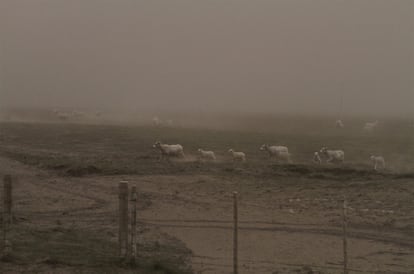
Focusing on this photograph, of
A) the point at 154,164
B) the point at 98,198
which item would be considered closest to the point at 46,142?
the point at 154,164

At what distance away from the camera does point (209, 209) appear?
21.4 meters

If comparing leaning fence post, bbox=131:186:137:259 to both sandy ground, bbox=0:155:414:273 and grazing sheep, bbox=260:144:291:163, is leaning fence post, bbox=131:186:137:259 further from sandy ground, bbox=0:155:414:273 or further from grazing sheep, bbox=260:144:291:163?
grazing sheep, bbox=260:144:291:163

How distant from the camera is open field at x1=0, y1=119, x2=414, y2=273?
1479 cm

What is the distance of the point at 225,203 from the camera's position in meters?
22.7

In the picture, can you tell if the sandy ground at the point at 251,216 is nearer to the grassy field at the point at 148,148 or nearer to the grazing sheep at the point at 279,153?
the grassy field at the point at 148,148

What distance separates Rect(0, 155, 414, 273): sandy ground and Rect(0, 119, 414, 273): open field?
34 mm

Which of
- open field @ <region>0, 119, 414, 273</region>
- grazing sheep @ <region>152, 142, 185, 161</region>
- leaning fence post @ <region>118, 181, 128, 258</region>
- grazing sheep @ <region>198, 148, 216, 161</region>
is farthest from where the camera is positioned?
grazing sheep @ <region>152, 142, 185, 161</region>

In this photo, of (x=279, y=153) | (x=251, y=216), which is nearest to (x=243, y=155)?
(x=279, y=153)

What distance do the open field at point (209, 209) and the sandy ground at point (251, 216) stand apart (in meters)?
0.03

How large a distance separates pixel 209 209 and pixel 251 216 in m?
1.62

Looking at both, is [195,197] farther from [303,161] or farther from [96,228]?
[303,161]

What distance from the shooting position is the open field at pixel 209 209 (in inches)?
582

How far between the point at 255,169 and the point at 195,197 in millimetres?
7736

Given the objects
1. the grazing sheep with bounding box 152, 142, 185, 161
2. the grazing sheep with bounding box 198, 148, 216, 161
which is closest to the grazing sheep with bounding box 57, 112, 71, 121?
the grazing sheep with bounding box 152, 142, 185, 161
